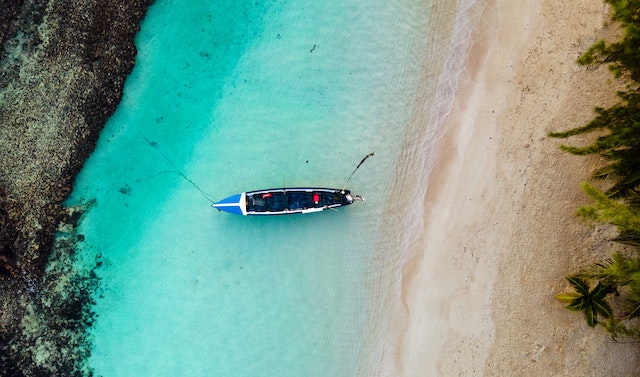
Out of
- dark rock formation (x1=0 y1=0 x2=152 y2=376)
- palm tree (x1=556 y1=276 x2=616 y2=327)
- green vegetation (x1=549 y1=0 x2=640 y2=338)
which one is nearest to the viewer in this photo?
green vegetation (x1=549 y1=0 x2=640 y2=338)

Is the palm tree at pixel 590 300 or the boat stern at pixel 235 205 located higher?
the boat stern at pixel 235 205

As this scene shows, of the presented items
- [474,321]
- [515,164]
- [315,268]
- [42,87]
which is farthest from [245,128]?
[474,321]

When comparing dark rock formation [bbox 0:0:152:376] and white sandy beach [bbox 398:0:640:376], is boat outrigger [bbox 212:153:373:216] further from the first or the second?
dark rock formation [bbox 0:0:152:376]

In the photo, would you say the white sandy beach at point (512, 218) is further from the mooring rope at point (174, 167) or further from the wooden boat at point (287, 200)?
the mooring rope at point (174, 167)

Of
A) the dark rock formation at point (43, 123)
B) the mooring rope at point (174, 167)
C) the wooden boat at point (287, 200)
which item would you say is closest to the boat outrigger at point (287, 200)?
the wooden boat at point (287, 200)

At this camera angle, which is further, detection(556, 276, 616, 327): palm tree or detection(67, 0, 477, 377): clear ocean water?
detection(67, 0, 477, 377): clear ocean water

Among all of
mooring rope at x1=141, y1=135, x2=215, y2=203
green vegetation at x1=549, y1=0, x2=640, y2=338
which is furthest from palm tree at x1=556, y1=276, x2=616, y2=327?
mooring rope at x1=141, y1=135, x2=215, y2=203
